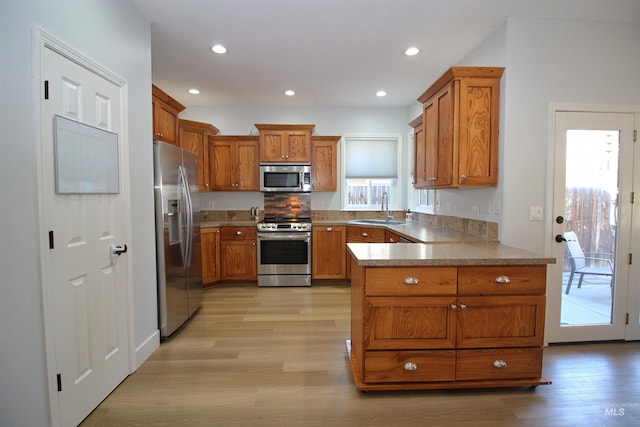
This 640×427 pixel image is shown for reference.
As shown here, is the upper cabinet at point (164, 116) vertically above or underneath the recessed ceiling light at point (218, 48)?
underneath

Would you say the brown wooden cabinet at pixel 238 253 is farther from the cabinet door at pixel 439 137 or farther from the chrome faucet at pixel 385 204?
the cabinet door at pixel 439 137

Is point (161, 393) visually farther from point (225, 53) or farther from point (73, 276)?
point (225, 53)

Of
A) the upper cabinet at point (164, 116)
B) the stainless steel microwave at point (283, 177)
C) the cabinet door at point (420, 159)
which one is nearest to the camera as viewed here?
the upper cabinet at point (164, 116)

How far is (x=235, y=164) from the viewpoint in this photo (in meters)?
4.72

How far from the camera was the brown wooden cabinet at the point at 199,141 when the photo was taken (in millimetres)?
4230

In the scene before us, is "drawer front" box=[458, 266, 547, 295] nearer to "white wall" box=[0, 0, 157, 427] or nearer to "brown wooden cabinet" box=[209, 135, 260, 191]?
"white wall" box=[0, 0, 157, 427]

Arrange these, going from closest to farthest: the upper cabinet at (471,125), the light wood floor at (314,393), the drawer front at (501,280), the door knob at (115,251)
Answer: the light wood floor at (314,393)
the drawer front at (501,280)
the door knob at (115,251)
the upper cabinet at (471,125)

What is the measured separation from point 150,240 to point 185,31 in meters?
1.84

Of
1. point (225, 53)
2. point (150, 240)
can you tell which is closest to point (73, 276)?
point (150, 240)

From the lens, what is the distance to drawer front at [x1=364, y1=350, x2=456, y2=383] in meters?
1.90

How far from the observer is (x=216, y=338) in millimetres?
2811

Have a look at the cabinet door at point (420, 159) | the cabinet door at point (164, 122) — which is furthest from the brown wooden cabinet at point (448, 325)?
the cabinet door at point (164, 122)

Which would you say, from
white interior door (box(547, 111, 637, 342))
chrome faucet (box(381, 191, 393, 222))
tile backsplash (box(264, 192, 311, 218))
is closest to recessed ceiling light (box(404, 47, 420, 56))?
white interior door (box(547, 111, 637, 342))

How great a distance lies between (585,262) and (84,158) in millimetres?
3844
